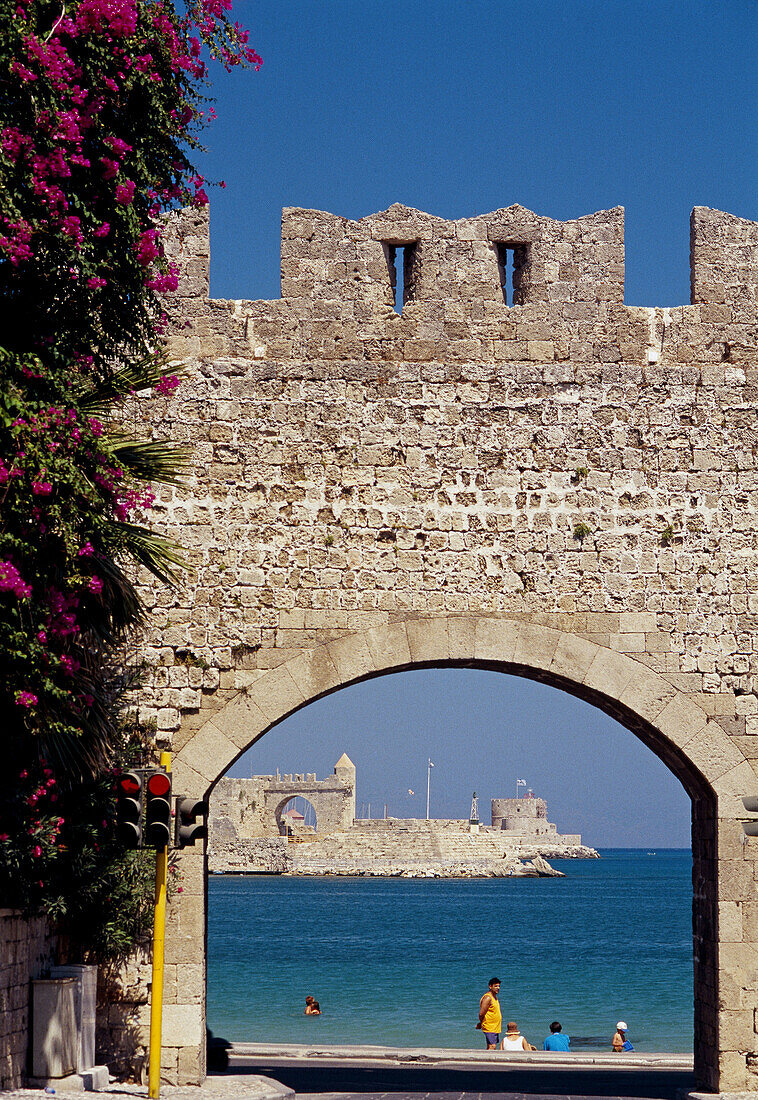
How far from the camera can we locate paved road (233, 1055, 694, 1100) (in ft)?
36.7

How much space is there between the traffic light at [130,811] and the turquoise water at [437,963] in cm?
1399

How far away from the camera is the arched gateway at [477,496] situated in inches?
397

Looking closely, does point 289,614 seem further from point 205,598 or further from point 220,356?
point 220,356

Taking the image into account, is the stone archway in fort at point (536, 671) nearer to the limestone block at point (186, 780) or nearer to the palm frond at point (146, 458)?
the limestone block at point (186, 780)

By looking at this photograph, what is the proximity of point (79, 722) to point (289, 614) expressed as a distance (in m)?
1.90

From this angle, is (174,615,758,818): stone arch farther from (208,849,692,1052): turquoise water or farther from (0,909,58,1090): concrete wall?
(208,849,692,1052): turquoise water

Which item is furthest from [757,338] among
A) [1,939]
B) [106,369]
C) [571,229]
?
[1,939]

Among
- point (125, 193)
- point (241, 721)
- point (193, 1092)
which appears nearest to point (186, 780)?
point (241, 721)

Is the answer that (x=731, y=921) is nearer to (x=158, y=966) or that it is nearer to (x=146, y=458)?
(x=158, y=966)

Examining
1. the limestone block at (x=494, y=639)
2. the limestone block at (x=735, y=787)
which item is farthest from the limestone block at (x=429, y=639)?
the limestone block at (x=735, y=787)

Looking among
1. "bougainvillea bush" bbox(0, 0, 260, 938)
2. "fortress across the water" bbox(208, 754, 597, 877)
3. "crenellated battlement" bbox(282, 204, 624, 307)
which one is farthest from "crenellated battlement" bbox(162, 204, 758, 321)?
"fortress across the water" bbox(208, 754, 597, 877)

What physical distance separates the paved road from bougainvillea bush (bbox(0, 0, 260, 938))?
3620mm

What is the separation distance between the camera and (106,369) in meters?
9.34

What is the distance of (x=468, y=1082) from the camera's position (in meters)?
12.4
